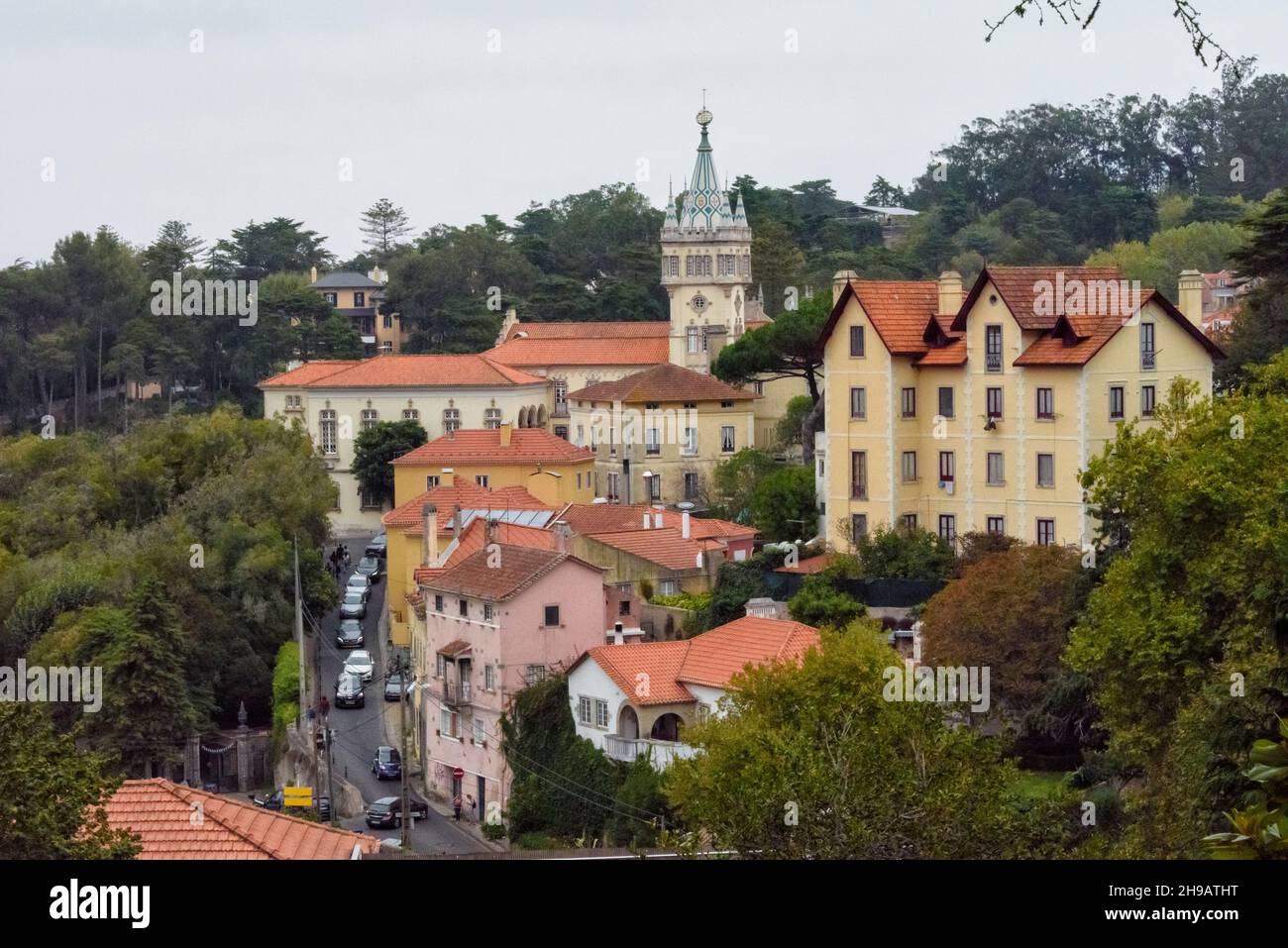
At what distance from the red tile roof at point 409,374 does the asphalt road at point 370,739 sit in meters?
17.5

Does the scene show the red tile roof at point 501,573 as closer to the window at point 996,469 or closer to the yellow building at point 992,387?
the yellow building at point 992,387

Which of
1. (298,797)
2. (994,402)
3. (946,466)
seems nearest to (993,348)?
(994,402)

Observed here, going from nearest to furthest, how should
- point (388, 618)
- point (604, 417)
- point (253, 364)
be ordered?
point (388, 618)
point (604, 417)
point (253, 364)

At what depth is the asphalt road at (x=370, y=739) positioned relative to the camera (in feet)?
117

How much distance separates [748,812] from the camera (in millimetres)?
20078

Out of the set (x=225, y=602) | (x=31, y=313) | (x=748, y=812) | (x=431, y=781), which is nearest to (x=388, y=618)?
(x=225, y=602)

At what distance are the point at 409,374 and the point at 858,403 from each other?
1379 inches

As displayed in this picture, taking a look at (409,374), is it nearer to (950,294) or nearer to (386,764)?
(386,764)

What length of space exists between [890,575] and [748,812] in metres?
19.4

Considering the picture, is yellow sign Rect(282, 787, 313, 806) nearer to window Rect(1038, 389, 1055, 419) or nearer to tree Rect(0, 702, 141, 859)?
window Rect(1038, 389, 1055, 419)

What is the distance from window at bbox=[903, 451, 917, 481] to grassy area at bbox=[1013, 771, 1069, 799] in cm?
1037

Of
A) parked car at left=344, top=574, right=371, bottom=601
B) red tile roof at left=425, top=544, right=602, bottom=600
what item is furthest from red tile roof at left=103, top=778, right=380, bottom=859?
parked car at left=344, top=574, right=371, bottom=601
